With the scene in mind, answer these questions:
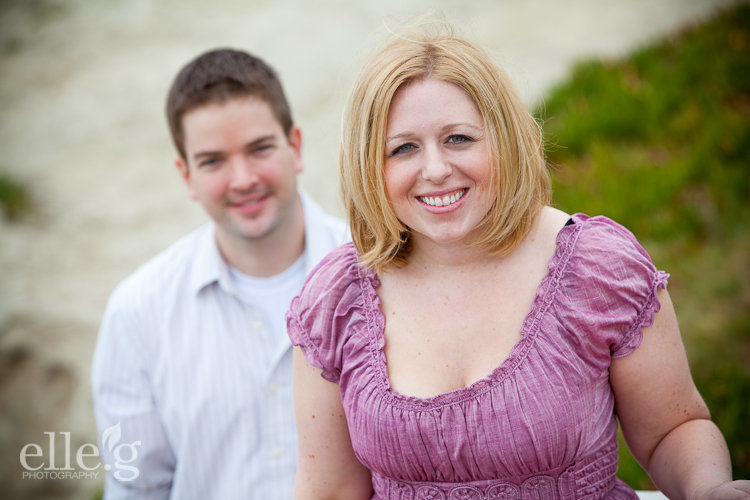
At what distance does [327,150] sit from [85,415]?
296 centimetres

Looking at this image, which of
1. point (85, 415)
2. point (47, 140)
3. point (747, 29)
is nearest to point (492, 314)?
point (85, 415)

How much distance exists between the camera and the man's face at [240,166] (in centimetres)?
270

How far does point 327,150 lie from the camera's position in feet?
20.5

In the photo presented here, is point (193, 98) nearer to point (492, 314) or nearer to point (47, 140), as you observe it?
point (492, 314)

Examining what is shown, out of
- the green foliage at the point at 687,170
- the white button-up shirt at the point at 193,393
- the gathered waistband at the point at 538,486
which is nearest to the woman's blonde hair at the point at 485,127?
the gathered waistband at the point at 538,486

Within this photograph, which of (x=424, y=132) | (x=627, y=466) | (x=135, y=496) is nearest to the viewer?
(x=424, y=132)

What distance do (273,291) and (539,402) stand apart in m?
1.40

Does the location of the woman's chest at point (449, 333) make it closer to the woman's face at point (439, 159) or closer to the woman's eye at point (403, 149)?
the woman's face at point (439, 159)

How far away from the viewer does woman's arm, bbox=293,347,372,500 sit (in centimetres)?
190

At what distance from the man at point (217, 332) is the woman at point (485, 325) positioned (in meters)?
0.89

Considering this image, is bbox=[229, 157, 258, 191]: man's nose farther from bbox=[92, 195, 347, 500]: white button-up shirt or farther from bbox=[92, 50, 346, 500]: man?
bbox=[92, 195, 347, 500]: white button-up shirt

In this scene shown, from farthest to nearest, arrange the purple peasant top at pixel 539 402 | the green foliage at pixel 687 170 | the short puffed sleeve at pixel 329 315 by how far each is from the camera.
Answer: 1. the green foliage at pixel 687 170
2. the short puffed sleeve at pixel 329 315
3. the purple peasant top at pixel 539 402

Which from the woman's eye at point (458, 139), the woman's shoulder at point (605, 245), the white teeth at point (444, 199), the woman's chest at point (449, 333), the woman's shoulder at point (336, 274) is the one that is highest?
the woman's eye at point (458, 139)

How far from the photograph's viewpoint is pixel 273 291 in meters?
2.82
